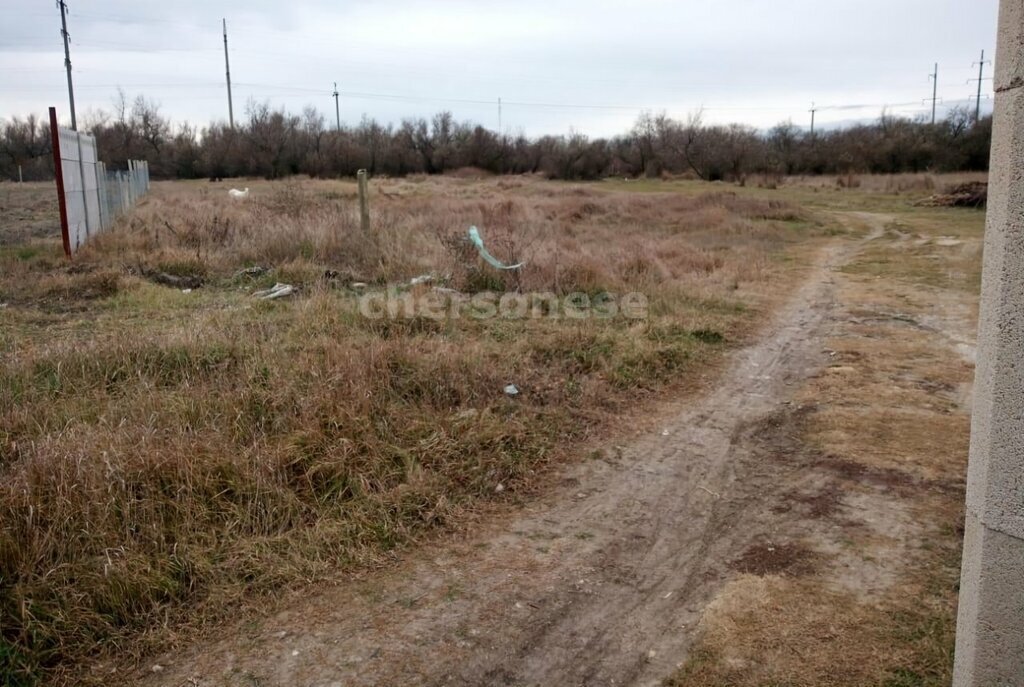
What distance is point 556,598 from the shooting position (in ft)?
11.3

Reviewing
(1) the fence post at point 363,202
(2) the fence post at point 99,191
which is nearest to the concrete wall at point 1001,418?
(1) the fence post at point 363,202

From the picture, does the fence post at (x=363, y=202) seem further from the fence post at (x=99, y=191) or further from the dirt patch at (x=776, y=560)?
the dirt patch at (x=776, y=560)

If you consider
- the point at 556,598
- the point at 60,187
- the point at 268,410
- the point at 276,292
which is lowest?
the point at 556,598

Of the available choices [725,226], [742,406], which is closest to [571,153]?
[725,226]

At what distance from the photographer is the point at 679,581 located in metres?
3.58

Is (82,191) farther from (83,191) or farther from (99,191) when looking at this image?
(99,191)

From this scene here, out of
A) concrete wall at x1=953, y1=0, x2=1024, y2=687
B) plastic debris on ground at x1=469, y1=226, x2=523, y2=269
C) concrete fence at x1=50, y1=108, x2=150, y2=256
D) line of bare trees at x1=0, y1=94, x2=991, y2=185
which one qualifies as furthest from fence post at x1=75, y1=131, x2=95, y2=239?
line of bare trees at x1=0, y1=94, x2=991, y2=185

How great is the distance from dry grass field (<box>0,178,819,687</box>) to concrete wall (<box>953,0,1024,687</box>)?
8.59ft

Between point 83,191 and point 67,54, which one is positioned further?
point 67,54

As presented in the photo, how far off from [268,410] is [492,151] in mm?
48613

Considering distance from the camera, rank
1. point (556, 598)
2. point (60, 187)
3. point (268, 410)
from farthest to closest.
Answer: point (60, 187) < point (268, 410) < point (556, 598)

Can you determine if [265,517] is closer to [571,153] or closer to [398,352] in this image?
[398,352]

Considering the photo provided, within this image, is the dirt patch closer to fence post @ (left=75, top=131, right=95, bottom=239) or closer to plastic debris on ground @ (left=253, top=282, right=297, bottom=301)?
plastic debris on ground @ (left=253, top=282, right=297, bottom=301)

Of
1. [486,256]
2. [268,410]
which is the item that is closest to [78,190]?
[486,256]
